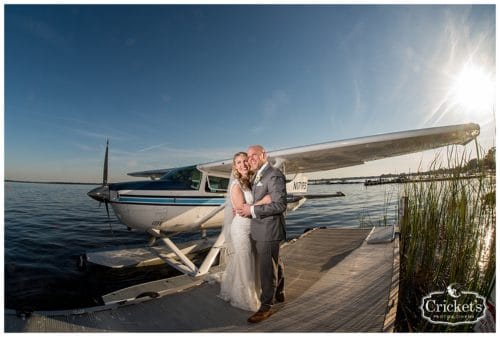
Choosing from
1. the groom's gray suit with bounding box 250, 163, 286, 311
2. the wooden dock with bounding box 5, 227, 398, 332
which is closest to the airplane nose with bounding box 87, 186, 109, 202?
the wooden dock with bounding box 5, 227, 398, 332

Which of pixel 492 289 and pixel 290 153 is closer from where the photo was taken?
pixel 492 289

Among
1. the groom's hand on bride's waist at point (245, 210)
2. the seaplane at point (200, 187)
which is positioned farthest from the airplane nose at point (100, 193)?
the groom's hand on bride's waist at point (245, 210)

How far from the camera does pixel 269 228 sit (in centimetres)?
235

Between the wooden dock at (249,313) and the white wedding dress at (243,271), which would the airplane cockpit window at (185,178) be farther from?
the white wedding dress at (243,271)

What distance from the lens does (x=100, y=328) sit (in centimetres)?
225

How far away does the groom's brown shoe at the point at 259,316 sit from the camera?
228 centimetres

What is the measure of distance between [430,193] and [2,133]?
16.3ft

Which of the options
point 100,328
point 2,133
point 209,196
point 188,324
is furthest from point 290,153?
point 2,133

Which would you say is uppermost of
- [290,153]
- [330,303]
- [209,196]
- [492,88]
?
[492,88]

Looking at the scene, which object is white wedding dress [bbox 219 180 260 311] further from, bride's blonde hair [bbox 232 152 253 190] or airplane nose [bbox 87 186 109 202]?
airplane nose [bbox 87 186 109 202]

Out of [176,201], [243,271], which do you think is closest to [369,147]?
[243,271]

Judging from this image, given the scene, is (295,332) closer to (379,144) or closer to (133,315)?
(133,315)

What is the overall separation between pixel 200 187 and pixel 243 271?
2.56 m

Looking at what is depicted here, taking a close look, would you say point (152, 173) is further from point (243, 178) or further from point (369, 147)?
point (369, 147)
